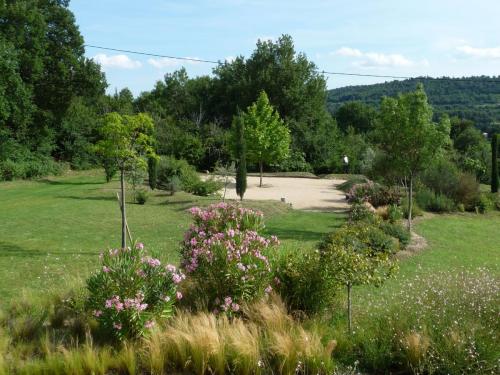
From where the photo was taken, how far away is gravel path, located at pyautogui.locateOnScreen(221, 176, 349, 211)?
22.2m

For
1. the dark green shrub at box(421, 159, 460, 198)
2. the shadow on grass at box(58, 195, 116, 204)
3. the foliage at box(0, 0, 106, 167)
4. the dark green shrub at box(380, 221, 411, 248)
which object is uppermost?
the foliage at box(0, 0, 106, 167)

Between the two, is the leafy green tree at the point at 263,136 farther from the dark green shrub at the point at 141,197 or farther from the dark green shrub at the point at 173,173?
the dark green shrub at the point at 141,197

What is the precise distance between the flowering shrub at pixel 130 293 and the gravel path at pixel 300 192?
1563 cm

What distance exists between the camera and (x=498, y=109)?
66000 millimetres

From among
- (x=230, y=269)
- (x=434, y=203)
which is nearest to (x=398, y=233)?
(x=230, y=269)

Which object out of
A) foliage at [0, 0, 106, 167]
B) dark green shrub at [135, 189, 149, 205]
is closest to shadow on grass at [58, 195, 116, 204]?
dark green shrub at [135, 189, 149, 205]

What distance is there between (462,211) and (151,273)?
18.5m

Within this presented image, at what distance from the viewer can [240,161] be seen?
22.2 meters

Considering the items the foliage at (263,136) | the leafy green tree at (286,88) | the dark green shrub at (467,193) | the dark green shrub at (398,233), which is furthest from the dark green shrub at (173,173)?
the leafy green tree at (286,88)

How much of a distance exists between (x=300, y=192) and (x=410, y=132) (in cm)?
1159

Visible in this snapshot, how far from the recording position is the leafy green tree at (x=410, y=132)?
1527cm

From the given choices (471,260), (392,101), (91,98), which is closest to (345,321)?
(471,260)

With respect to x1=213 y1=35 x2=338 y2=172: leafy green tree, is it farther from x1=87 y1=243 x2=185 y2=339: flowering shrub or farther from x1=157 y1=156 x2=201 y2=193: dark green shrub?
x1=87 y1=243 x2=185 y2=339: flowering shrub

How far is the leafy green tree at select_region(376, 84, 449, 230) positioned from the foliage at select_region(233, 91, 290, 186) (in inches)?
560
